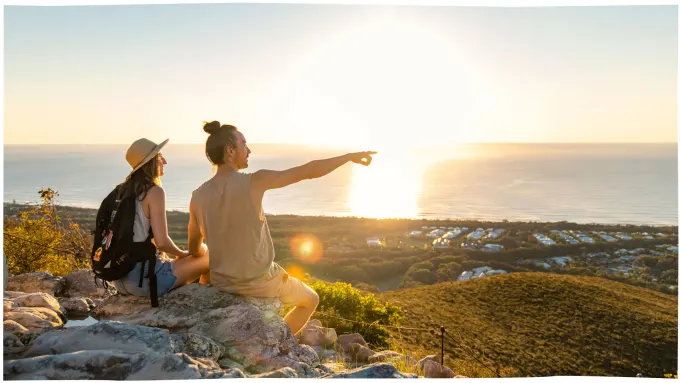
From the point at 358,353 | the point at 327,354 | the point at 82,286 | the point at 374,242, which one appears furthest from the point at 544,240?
the point at 82,286

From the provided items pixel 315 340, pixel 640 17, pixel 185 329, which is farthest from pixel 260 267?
pixel 640 17

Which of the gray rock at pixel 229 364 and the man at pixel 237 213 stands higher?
the man at pixel 237 213

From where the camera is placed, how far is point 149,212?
3271 millimetres

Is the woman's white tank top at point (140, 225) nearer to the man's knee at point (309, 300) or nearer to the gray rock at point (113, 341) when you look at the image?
the gray rock at point (113, 341)

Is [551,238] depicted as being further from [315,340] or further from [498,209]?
[315,340]

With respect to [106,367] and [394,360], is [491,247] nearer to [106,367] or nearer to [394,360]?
[394,360]

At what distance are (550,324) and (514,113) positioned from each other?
6.54 m

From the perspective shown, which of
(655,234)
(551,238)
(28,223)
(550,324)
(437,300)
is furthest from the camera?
(551,238)

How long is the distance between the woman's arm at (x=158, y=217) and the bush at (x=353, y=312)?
3373 mm

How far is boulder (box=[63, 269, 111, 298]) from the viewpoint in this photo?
5027mm

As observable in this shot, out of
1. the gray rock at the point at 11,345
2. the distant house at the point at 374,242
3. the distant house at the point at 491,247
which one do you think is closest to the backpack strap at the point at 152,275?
the gray rock at the point at 11,345

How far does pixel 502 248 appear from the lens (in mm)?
31625

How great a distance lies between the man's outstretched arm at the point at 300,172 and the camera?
3.03 meters

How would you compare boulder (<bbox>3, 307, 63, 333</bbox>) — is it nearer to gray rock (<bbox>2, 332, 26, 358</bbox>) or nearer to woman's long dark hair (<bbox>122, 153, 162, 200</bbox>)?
gray rock (<bbox>2, 332, 26, 358</bbox>)
